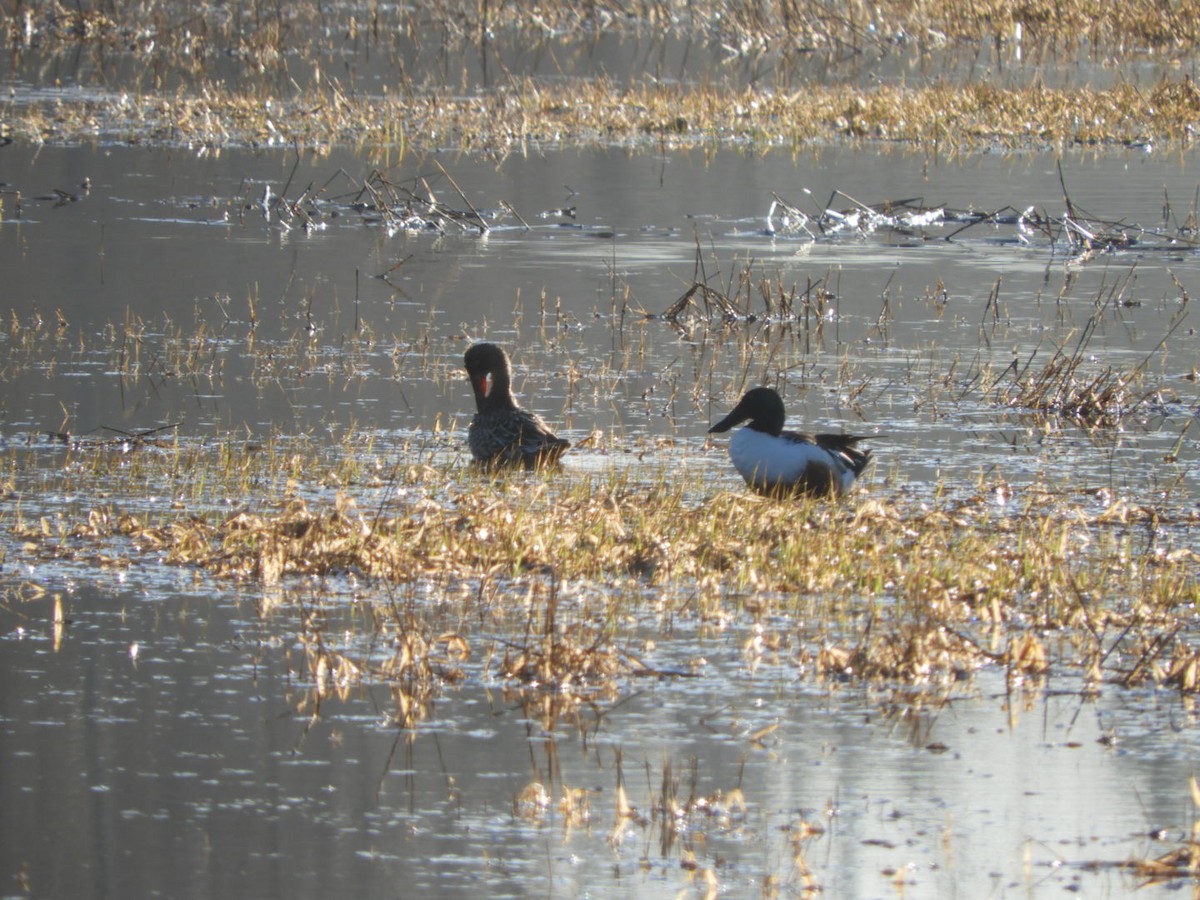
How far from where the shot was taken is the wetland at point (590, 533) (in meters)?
4.57

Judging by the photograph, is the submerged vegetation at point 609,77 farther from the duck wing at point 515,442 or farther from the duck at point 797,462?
the duck at point 797,462

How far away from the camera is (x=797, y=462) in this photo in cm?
802

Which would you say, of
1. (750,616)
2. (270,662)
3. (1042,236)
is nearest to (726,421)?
(750,616)

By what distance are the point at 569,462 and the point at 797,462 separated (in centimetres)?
134

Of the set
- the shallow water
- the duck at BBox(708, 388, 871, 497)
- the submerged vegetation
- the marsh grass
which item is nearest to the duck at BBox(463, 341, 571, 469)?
the shallow water

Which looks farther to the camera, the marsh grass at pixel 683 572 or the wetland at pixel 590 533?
the marsh grass at pixel 683 572

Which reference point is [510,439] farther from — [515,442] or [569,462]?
[569,462]

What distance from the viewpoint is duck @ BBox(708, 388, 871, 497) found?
800 centimetres

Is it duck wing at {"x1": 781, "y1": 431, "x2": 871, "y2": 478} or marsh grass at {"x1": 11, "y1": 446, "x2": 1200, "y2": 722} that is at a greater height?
duck wing at {"x1": 781, "y1": 431, "x2": 871, "y2": 478}

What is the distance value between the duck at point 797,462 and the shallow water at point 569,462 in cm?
35

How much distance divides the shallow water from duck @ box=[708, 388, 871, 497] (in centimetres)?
35

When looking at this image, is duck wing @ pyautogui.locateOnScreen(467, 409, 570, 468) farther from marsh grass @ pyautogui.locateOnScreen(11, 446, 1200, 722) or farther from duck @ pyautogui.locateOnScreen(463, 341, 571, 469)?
marsh grass @ pyautogui.locateOnScreen(11, 446, 1200, 722)

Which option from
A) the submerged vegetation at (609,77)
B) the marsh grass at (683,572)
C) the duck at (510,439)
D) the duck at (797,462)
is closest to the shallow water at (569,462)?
the marsh grass at (683,572)

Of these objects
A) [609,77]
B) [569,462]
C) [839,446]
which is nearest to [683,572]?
[839,446]
